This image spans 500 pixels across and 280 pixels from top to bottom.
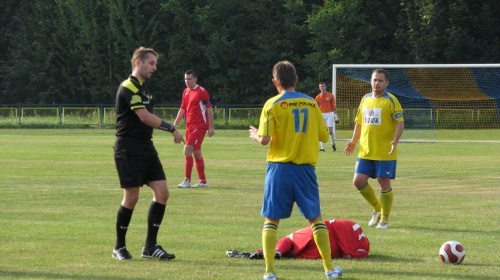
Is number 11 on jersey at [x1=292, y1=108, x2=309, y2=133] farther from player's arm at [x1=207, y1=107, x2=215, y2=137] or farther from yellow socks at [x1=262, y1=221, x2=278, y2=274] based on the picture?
player's arm at [x1=207, y1=107, x2=215, y2=137]

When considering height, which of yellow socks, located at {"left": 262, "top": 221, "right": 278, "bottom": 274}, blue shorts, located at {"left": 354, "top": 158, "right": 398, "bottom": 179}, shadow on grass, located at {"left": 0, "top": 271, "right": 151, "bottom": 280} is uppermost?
blue shorts, located at {"left": 354, "top": 158, "right": 398, "bottom": 179}

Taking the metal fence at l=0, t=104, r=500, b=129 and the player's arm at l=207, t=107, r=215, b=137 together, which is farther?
the metal fence at l=0, t=104, r=500, b=129

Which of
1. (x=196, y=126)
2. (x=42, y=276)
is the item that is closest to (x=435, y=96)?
(x=196, y=126)

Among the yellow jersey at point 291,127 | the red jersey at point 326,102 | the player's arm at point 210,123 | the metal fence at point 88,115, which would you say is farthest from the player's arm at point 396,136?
the metal fence at point 88,115

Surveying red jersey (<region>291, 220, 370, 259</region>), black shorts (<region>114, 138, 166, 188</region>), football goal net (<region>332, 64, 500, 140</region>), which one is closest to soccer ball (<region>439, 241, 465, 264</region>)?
red jersey (<region>291, 220, 370, 259</region>)

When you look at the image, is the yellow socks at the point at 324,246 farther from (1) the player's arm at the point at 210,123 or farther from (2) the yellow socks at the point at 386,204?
(1) the player's arm at the point at 210,123

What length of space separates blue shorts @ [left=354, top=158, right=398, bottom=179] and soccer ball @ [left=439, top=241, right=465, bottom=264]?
2.57 m

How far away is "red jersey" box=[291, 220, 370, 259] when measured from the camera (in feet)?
25.6

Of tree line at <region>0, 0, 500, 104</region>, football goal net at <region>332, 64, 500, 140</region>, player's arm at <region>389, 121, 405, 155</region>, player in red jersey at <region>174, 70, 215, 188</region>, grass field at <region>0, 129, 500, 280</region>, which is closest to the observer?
grass field at <region>0, 129, 500, 280</region>

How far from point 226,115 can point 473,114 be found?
14.6m

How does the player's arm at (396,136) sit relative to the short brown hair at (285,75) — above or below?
below

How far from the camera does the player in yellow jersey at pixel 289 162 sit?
6.78 meters

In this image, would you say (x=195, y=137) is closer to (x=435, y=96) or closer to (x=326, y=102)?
(x=326, y=102)

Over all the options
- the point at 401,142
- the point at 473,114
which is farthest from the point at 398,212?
the point at 473,114
